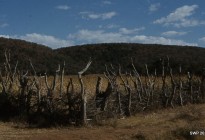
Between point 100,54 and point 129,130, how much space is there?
46.9 m

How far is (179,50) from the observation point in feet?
207

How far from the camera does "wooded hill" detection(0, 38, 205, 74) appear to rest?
4688 centimetres

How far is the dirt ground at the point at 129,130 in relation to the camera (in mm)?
13836

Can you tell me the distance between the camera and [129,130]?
1495 centimetres

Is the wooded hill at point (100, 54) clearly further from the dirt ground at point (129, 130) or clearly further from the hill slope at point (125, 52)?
the dirt ground at point (129, 130)

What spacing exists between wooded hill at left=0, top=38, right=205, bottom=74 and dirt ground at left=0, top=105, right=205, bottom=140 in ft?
78.6

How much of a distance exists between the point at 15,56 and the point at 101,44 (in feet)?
76.0

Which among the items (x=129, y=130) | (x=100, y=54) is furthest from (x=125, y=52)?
(x=129, y=130)

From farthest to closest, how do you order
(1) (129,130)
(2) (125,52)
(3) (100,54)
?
(2) (125,52) < (3) (100,54) < (1) (129,130)

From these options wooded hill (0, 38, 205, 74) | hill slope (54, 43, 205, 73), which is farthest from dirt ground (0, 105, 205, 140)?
hill slope (54, 43, 205, 73)

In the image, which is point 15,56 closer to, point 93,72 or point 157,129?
point 93,72

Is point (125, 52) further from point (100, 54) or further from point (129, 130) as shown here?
point (129, 130)

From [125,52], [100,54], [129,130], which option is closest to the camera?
[129,130]

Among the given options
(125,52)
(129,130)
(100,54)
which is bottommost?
(129,130)
